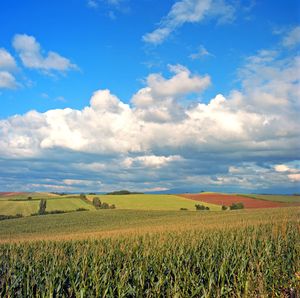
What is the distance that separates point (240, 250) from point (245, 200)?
69.2 meters

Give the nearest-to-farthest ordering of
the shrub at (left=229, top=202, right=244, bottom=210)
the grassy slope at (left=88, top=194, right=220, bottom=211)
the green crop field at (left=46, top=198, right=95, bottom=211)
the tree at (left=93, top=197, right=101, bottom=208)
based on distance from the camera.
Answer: the shrub at (left=229, top=202, right=244, bottom=210), the grassy slope at (left=88, top=194, right=220, bottom=211), the green crop field at (left=46, top=198, right=95, bottom=211), the tree at (left=93, top=197, right=101, bottom=208)

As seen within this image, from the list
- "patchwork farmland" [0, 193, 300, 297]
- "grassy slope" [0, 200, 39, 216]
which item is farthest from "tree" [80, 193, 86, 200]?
"patchwork farmland" [0, 193, 300, 297]

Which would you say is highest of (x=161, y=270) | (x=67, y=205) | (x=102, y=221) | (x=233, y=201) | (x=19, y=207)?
(x=233, y=201)

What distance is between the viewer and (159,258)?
11.8 meters

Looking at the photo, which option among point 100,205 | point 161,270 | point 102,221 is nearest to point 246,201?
point 100,205

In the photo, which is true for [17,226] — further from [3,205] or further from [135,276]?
[135,276]

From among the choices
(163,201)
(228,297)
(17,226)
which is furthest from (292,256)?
(163,201)

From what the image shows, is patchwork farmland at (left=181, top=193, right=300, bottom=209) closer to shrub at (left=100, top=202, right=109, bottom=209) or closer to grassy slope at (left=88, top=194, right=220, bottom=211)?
grassy slope at (left=88, top=194, right=220, bottom=211)

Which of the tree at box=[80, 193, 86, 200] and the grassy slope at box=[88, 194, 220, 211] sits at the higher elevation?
the tree at box=[80, 193, 86, 200]

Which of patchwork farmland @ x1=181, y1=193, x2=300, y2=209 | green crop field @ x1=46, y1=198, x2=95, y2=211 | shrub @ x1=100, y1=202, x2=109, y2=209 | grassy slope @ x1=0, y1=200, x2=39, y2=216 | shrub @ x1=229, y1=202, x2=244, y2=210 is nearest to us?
grassy slope @ x1=0, y1=200, x2=39, y2=216

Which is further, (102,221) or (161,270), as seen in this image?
(102,221)

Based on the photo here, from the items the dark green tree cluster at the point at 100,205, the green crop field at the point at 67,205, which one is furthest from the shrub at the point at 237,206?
the green crop field at the point at 67,205

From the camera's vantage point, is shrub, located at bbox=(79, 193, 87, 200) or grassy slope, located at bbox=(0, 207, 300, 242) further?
shrub, located at bbox=(79, 193, 87, 200)

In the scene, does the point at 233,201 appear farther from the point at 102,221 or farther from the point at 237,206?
the point at 102,221
